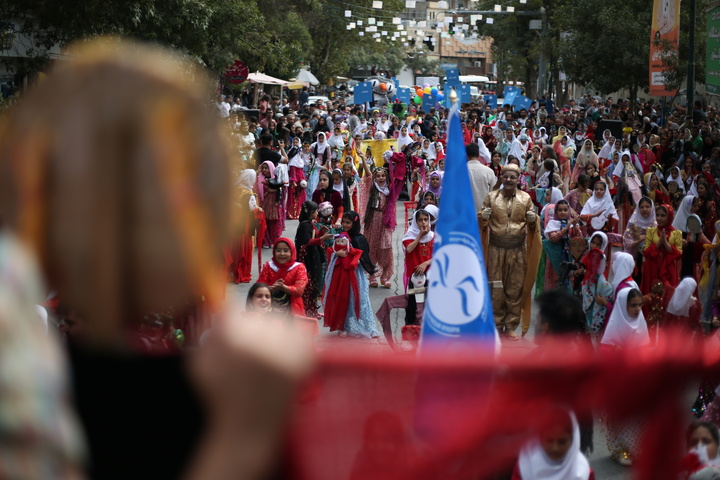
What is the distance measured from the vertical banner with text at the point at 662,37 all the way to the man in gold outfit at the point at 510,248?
15.0 m

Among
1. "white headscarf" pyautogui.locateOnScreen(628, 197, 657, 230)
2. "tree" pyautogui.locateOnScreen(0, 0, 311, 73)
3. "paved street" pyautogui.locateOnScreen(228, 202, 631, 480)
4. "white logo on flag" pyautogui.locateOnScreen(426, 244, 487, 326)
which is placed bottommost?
"paved street" pyautogui.locateOnScreen(228, 202, 631, 480)

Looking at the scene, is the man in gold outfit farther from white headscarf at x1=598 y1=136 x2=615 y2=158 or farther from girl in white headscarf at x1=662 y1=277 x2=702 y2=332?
white headscarf at x1=598 y1=136 x2=615 y2=158

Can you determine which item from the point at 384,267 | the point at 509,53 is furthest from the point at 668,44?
the point at 509,53

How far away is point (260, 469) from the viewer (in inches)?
33.1

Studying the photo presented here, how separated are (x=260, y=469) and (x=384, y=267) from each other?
12104mm

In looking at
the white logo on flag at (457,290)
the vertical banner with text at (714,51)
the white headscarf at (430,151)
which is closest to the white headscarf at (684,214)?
the white logo on flag at (457,290)

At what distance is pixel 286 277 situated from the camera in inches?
340

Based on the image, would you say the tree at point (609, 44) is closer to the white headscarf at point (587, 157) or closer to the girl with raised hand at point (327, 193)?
the white headscarf at point (587, 157)

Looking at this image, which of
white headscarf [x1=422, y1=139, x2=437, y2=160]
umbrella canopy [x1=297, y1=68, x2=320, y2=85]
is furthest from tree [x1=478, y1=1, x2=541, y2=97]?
white headscarf [x1=422, y1=139, x2=437, y2=160]

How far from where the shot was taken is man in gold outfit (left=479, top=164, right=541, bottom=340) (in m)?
9.59

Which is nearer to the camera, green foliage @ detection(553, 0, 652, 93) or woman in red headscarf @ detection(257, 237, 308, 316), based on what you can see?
woman in red headscarf @ detection(257, 237, 308, 316)

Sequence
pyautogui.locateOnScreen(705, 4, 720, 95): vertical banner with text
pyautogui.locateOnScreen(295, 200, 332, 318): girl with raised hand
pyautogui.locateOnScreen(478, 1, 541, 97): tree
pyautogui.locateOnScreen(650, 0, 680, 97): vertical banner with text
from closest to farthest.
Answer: pyautogui.locateOnScreen(295, 200, 332, 318): girl with raised hand
pyautogui.locateOnScreen(705, 4, 720, 95): vertical banner with text
pyautogui.locateOnScreen(650, 0, 680, 97): vertical banner with text
pyautogui.locateOnScreen(478, 1, 541, 97): tree

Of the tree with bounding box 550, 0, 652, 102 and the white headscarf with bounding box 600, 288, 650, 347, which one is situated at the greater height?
the tree with bounding box 550, 0, 652, 102

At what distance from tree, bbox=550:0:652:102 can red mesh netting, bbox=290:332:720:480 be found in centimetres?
3089
